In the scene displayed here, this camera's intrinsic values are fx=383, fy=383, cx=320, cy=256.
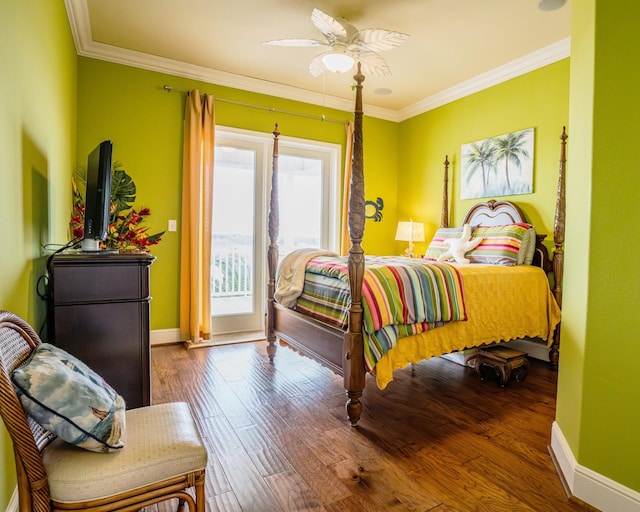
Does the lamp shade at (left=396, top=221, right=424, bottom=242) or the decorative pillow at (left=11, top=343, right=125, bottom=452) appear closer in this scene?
the decorative pillow at (left=11, top=343, right=125, bottom=452)

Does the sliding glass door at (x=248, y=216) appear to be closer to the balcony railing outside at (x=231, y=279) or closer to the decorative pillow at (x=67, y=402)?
the balcony railing outside at (x=231, y=279)

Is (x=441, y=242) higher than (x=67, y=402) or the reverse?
higher

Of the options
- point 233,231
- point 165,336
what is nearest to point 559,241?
point 233,231

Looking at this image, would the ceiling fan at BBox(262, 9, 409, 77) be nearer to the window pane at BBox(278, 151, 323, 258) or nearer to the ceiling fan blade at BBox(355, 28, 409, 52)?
the ceiling fan blade at BBox(355, 28, 409, 52)

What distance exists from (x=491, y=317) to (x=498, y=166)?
76.1 inches

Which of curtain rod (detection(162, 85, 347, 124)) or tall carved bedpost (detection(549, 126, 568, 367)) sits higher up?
curtain rod (detection(162, 85, 347, 124))

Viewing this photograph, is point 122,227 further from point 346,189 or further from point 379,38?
point 346,189

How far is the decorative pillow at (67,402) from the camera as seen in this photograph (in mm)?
961

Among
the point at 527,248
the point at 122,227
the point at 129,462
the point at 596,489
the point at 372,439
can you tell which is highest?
the point at 122,227

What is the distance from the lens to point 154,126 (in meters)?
3.90

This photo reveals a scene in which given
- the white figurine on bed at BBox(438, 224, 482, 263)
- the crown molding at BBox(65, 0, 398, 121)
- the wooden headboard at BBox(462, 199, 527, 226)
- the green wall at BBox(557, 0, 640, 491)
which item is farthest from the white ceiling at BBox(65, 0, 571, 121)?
the white figurine on bed at BBox(438, 224, 482, 263)

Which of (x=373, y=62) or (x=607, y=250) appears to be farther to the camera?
(x=373, y=62)

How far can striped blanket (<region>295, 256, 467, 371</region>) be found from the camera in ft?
7.43

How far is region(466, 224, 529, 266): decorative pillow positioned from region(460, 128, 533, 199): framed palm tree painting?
52 cm
